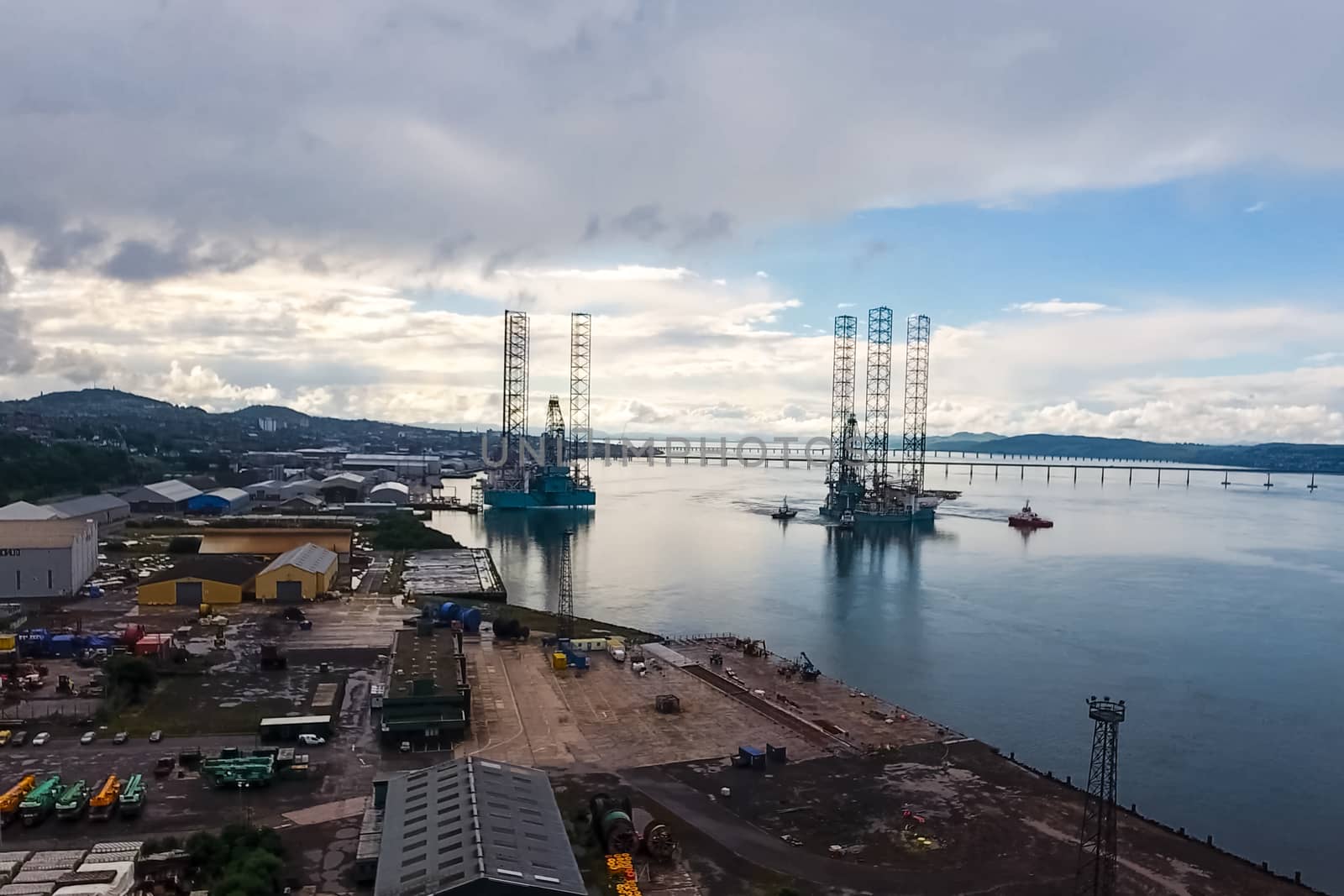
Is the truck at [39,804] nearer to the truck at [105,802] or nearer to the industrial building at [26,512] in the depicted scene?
the truck at [105,802]

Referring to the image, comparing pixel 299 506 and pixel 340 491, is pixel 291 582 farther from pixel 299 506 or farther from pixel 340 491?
pixel 340 491

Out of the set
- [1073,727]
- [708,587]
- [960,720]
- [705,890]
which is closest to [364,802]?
[705,890]

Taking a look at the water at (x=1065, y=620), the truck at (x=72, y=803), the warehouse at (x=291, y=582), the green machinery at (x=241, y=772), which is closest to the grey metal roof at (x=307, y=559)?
the warehouse at (x=291, y=582)

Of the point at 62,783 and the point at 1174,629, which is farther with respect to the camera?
the point at 1174,629

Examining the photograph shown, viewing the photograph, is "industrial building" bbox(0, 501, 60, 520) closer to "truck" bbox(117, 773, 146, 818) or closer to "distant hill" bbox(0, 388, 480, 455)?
"truck" bbox(117, 773, 146, 818)

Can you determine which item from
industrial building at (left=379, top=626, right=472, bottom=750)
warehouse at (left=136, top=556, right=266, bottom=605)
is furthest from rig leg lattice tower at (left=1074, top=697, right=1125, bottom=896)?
warehouse at (left=136, top=556, right=266, bottom=605)

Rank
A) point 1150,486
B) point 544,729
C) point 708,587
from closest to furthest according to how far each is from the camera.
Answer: point 544,729 → point 708,587 → point 1150,486

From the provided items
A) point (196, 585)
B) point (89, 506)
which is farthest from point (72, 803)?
point (89, 506)

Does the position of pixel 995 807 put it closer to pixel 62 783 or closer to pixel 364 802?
pixel 364 802
